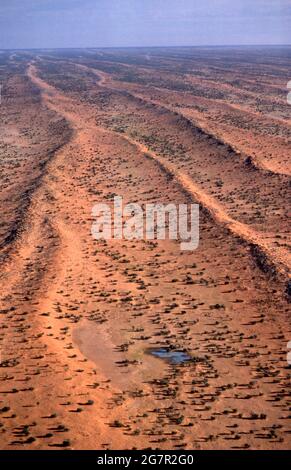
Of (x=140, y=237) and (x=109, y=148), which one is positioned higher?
(x=109, y=148)

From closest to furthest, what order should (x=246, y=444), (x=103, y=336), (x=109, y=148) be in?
(x=246, y=444), (x=103, y=336), (x=109, y=148)

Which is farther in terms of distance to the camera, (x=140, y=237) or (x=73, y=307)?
(x=140, y=237)

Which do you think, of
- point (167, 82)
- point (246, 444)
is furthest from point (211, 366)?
point (167, 82)

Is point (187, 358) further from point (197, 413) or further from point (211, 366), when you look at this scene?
point (197, 413)

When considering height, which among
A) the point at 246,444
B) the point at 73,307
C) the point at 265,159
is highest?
the point at 265,159

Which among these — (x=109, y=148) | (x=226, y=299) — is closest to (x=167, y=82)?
(x=109, y=148)

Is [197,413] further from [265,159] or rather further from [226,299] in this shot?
[265,159]

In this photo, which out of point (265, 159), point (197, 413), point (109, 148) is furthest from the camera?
point (109, 148)
